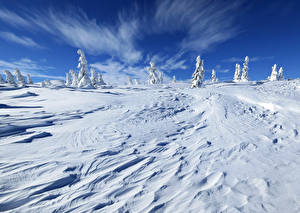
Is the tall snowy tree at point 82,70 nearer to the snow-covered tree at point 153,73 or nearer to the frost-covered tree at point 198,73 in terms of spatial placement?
the snow-covered tree at point 153,73

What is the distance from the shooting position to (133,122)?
5066mm

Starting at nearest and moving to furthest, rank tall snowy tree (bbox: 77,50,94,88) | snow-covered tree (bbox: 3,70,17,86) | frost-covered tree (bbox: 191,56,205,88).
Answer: frost-covered tree (bbox: 191,56,205,88), tall snowy tree (bbox: 77,50,94,88), snow-covered tree (bbox: 3,70,17,86)

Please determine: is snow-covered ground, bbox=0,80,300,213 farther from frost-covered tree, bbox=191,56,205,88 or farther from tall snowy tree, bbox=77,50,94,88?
tall snowy tree, bbox=77,50,94,88

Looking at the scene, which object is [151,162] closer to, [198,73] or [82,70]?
[198,73]

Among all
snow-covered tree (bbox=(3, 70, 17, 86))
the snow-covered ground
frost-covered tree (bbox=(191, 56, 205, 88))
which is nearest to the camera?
the snow-covered ground

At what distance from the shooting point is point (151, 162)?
307 centimetres

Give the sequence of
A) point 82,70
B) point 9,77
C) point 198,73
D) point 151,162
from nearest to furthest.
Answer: point 151,162 → point 198,73 → point 82,70 → point 9,77

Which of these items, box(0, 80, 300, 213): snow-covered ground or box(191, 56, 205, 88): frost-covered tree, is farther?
box(191, 56, 205, 88): frost-covered tree

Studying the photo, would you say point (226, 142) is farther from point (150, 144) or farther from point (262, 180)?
point (150, 144)

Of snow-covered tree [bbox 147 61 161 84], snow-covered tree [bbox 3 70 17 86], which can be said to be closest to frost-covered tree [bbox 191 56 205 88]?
snow-covered tree [bbox 147 61 161 84]

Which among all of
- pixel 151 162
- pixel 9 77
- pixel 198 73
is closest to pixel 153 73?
pixel 198 73

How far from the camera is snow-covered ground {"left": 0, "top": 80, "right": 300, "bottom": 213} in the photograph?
85.3 inches

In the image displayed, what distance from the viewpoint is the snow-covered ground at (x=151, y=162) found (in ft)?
7.11

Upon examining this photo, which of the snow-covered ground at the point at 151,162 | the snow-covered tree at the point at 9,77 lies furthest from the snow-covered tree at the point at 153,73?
the snow-covered tree at the point at 9,77
